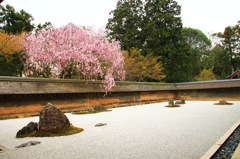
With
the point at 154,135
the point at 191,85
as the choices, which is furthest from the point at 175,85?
the point at 154,135

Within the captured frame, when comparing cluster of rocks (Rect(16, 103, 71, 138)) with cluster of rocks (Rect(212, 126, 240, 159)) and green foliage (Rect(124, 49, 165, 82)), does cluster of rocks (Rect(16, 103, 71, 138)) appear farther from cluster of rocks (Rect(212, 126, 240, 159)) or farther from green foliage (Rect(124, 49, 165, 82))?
green foliage (Rect(124, 49, 165, 82))

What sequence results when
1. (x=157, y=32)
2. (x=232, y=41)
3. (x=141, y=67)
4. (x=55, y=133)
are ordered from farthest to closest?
(x=232, y=41) → (x=157, y=32) → (x=141, y=67) → (x=55, y=133)

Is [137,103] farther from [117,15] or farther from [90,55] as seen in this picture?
[117,15]

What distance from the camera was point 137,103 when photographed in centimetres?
1698

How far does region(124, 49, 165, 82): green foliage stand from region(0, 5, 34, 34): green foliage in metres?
10.9

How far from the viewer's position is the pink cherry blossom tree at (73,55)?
14.4m

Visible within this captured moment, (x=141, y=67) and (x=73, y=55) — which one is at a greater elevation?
(x=73, y=55)

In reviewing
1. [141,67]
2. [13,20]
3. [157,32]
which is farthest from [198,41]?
[13,20]

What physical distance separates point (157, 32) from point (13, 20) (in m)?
16.2

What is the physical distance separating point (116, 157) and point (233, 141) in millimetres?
2743

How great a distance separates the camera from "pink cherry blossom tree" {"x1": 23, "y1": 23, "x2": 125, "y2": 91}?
14.4 m

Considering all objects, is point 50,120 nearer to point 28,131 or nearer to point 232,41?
point 28,131

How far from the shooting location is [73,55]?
14234 mm

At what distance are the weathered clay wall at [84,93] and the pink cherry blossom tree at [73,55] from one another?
1.20m
